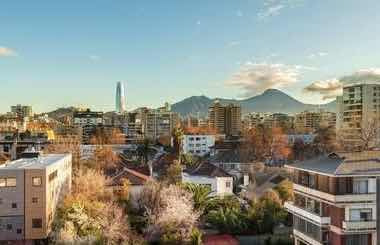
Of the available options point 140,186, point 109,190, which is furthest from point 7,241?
point 140,186

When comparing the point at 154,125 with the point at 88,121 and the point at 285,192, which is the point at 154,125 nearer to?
the point at 88,121

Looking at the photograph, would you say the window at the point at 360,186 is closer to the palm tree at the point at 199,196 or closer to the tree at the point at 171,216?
the tree at the point at 171,216

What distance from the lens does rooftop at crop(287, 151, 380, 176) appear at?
19.4m

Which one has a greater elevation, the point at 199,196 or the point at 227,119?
the point at 227,119

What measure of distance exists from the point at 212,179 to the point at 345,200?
61.1 feet

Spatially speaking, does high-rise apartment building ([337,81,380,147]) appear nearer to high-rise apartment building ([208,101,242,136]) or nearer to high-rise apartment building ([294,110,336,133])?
high-rise apartment building ([294,110,336,133])

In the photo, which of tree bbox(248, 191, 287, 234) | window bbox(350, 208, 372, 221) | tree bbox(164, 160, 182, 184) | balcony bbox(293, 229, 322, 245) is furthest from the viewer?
tree bbox(164, 160, 182, 184)

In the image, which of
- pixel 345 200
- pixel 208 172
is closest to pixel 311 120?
pixel 208 172

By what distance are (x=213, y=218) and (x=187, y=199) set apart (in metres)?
2.30

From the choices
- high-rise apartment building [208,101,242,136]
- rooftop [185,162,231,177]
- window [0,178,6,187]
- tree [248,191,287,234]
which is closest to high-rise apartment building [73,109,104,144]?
high-rise apartment building [208,101,242,136]

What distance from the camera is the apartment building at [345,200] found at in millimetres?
19312

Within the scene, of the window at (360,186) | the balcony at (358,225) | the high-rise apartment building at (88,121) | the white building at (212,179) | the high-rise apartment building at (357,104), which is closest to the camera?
the balcony at (358,225)

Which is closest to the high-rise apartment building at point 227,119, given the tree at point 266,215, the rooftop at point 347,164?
the tree at point 266,215

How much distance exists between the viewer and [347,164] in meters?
20.0
